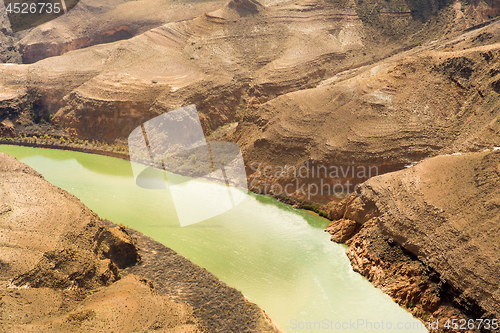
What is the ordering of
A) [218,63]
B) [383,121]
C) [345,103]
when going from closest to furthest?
[383,121] → [345,103] → [218,63]

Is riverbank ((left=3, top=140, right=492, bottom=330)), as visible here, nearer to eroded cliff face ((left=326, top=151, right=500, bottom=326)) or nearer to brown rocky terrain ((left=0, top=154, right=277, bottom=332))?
eroded cliff face ((left=326, top=151, right=500, bottom=326))

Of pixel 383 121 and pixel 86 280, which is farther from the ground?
pixel 383 121

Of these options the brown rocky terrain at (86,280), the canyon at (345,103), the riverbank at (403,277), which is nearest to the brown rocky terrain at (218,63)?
the canyon at (345,103)

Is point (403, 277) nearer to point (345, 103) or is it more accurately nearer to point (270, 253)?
point (270, 253)

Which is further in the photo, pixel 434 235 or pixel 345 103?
pixel 345 103

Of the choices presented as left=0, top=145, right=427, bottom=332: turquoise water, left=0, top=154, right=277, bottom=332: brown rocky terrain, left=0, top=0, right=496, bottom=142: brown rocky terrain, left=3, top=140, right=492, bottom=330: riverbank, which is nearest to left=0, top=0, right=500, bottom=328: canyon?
left=3, top=140, right=492, bottom=330: riverbank

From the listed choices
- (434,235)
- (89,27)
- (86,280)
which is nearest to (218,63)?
(89,27)
